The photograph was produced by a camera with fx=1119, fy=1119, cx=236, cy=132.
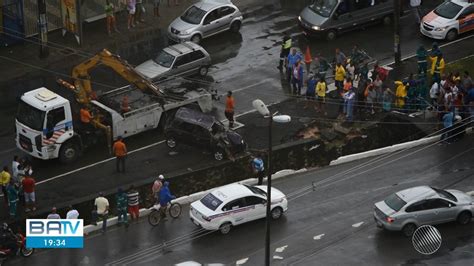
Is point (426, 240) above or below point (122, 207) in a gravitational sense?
above

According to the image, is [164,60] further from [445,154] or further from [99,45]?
[445,154]

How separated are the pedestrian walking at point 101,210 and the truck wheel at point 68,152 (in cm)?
401

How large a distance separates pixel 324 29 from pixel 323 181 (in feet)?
37.9

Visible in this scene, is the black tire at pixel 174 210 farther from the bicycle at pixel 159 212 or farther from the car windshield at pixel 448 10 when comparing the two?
the car windshield at pixel 448 10

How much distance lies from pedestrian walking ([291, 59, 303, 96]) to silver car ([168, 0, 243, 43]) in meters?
6.18

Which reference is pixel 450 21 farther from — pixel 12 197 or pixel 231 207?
Answer: pixel 12 197

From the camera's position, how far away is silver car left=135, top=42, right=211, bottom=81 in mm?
47375

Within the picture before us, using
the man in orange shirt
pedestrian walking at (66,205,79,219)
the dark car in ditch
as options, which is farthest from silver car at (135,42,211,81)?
pedestrian walking at (66,205,79,219)

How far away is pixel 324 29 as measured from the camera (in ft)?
168

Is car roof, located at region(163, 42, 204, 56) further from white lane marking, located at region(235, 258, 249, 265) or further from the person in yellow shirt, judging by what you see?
white lane marking, located at region(235, 258, 249, 265)

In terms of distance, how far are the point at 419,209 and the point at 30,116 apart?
14742 mm

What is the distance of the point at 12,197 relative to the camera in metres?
38.2

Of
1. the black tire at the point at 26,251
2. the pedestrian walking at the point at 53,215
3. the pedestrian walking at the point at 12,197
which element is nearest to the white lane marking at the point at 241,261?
the pedestrian walking at the point at 53,215

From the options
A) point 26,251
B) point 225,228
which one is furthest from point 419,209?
point 26,251
